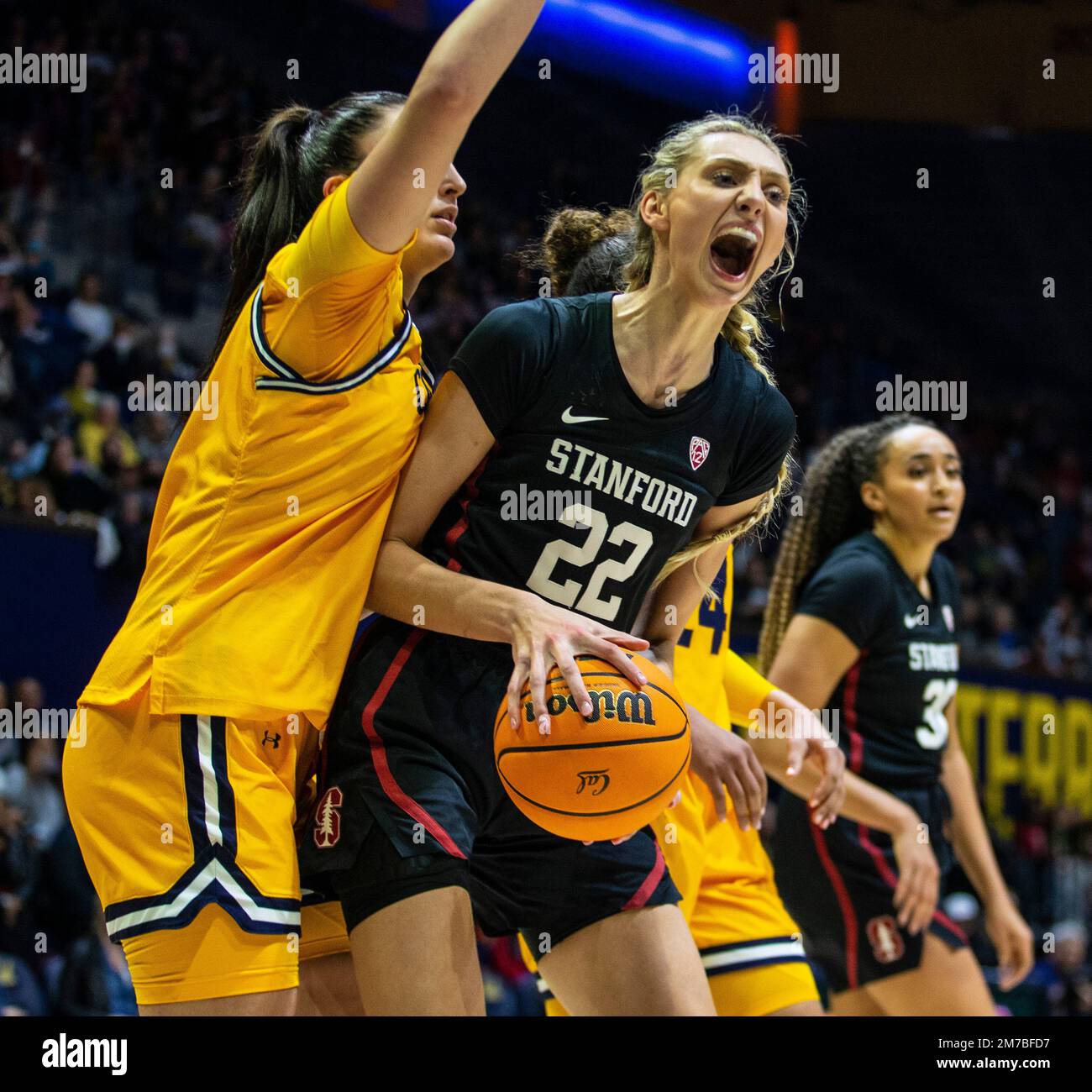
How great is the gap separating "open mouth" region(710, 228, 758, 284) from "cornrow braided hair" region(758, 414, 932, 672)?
216 centimetres

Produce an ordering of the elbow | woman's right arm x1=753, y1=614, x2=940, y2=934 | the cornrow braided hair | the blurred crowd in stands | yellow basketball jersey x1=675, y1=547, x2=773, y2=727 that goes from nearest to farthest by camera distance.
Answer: the elbow, yellow basketball jersey x1=675, y1=547, x2=773, y2=727, woman's right arm x1=753, y1=614, x2=940, y2=934, the cornrow braided hair, the blurred crowd in stands

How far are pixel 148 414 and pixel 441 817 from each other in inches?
266

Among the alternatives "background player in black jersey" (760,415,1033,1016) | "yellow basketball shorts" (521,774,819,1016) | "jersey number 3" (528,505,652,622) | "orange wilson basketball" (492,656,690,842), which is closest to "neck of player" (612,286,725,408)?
"jersey number 3" (528,505,652,622)

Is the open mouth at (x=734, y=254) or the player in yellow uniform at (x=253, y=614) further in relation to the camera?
the open mouth at (x=734, y=254)

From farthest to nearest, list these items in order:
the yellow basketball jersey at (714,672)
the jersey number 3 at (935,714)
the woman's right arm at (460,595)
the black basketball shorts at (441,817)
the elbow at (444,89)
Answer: the jersey number 3 at (935,714) → the yellow basketball jersey at (714,672) → the black basketball shorts at (441,817) → the woman's right arm at (460,595) → the elbow at (444,89)

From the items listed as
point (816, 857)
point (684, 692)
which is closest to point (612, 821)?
point (684, 692)

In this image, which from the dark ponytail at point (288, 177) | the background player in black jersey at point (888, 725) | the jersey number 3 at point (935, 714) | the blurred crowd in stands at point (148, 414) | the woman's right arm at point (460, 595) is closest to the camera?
the woman's right arm at point (460, 595)

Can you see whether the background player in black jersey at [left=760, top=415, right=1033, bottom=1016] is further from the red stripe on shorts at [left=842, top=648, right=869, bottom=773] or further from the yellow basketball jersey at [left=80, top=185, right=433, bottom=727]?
the yellow basketball jersey at [left=80, top=185, right=433, bottom=727]

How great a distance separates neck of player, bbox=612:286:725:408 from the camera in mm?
2793

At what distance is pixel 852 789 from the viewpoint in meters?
4.13

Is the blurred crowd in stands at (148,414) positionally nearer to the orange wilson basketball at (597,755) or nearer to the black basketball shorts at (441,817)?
the black basketball shorts at (441,817)

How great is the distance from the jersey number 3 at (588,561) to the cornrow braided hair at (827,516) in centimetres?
216

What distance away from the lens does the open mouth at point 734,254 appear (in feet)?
9.02

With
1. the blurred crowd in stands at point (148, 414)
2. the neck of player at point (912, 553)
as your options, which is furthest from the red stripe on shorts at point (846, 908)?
the blurred crowd in stands at point (148, 414)
